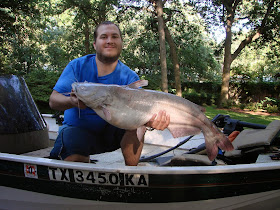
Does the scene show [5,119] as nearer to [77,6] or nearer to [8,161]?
[8,161]

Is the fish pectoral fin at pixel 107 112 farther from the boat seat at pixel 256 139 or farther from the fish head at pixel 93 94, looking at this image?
the boat seat at pixel 256 139

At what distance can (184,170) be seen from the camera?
2219mm

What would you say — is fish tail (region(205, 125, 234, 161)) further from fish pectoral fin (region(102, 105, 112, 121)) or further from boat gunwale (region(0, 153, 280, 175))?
fish pectoral fin (region(102, 105, 112, 121))

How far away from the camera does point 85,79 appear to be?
2.69 metres

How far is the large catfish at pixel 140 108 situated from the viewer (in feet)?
6.61

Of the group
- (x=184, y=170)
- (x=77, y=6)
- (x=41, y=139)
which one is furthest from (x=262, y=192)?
(x=77, y=6)

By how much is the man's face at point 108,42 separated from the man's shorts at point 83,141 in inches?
29.0

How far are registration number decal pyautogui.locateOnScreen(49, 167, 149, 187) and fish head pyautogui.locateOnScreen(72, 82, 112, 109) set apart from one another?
0.62m

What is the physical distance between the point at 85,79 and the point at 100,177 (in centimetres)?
102

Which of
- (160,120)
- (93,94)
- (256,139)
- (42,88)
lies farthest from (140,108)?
(42,88)

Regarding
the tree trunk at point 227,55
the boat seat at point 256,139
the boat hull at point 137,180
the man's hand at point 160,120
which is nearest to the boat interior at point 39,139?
the boat seat at point 256,139

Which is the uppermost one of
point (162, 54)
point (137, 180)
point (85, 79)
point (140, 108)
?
point (162, 54)

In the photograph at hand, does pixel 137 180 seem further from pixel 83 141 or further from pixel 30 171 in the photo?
pixel 30 171

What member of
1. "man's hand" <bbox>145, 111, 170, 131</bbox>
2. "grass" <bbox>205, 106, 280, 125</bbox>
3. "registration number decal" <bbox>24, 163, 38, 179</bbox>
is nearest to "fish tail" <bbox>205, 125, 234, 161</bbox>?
"man's hand" <bbox>145, 111, 170, 131</bbox>
